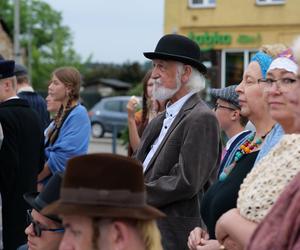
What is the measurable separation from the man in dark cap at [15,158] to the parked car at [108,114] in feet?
71.8

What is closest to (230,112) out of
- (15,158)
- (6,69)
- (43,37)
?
(15,158)

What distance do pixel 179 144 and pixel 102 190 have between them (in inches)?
70.1

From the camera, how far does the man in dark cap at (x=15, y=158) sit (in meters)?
6.11

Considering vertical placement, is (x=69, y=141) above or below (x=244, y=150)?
below

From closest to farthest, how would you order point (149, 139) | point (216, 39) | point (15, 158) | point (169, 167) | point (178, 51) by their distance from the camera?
1. point (169, 167)
2. point (178, 51)
3. point (149, 139)
4. point (15, 158)
5. point (216, 39)

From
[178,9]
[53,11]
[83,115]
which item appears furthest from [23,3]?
[83,115]

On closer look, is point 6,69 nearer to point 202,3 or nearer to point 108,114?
point 202,3

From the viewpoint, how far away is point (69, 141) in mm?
6750

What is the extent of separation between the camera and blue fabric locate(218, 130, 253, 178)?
14.7 feet

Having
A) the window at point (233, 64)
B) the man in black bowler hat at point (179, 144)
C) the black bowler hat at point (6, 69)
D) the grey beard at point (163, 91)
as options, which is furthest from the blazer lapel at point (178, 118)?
the window at point (233, 64)

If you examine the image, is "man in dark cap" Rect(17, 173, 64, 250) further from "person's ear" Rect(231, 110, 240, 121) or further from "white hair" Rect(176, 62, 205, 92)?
"person's ear" Rect(231, 110, 240, 121)

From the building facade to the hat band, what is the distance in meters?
21.0

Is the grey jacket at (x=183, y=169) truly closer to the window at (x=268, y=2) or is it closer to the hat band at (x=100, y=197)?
the hat band at (x=100, y=197)

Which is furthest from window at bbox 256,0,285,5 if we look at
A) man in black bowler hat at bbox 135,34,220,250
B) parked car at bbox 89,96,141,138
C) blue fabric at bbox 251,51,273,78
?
blue fabric at bbox 251,51,273,78
